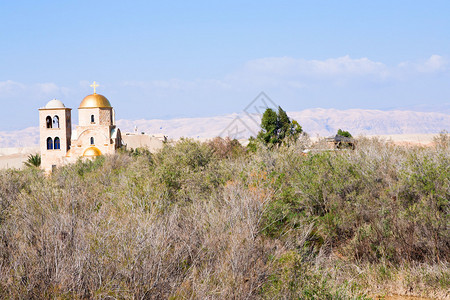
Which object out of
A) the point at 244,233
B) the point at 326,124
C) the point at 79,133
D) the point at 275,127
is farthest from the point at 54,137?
the point at 326,124

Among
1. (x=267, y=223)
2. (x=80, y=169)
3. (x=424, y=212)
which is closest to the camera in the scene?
(x=267, y=223)

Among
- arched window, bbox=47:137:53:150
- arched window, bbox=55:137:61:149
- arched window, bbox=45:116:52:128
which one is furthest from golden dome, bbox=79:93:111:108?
arched window, bbox=47:137:53:150

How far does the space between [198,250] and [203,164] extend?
42.0 feet

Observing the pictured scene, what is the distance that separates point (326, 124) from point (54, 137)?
15017 cm

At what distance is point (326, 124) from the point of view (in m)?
178

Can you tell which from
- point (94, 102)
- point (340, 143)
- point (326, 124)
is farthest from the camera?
point (326, 124)

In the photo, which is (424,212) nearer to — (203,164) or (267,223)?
(267,223)

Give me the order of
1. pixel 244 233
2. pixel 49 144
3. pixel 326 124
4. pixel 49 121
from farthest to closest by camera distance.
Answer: pixel 326 124, pixel 49 121, pixel 49 144, pixel 244 233

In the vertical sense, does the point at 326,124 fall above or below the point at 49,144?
above

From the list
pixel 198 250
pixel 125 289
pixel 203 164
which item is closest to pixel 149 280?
pixel 125 289

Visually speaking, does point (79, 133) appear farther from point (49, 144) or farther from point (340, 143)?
point (340, 143)

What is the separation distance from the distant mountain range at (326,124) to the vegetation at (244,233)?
135569 millimetres

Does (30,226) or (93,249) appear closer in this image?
(93,249)

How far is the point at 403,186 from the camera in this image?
41.1ft
